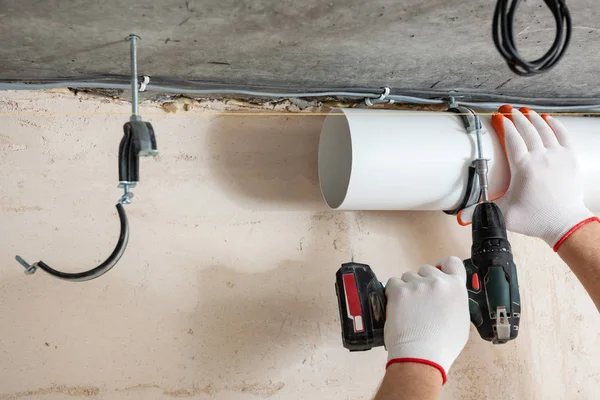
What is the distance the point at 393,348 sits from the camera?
1044 millimetres

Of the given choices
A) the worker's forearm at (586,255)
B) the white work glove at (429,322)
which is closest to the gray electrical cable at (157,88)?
the white work glove at (429,322)

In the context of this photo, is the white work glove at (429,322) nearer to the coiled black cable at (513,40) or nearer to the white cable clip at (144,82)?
the coiled black cable at (513,40)

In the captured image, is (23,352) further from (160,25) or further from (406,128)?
(406,128)

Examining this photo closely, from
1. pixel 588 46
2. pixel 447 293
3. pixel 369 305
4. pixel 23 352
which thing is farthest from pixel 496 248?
pixel 23 352

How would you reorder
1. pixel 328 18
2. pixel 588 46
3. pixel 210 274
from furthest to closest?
pixel 210 274 < pixel 588 46 < pixel 328 18

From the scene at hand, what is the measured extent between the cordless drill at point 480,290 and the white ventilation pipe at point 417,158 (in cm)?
5

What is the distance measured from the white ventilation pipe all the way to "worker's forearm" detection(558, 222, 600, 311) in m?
0.10

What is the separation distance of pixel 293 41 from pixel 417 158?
13.7 inches

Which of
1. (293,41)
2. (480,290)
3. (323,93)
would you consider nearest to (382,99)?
(323,93)

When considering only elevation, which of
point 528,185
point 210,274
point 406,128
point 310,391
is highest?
point 406,128

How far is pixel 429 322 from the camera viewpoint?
1046 mm

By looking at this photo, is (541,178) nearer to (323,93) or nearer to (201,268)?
(323,93)

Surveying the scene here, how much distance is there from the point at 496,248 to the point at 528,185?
16 cm

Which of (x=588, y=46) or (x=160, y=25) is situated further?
(x=588, y=46)
